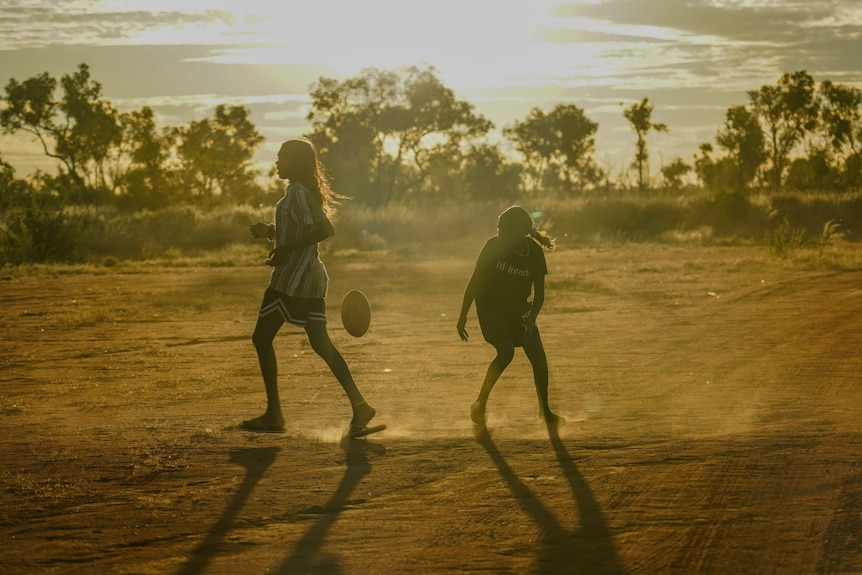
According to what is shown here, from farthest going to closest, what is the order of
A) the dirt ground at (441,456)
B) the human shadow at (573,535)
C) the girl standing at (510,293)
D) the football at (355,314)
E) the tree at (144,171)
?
the tree at (144,171)
the football at (355,314)
the girl standing at (510,293)
the dirt ground at (441,456)
the human shadow at (573,535)

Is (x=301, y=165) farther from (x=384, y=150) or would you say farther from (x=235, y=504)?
(x=384, y=150)

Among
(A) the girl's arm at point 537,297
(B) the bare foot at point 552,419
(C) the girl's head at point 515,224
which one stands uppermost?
(C) the girl's head at point 515,224

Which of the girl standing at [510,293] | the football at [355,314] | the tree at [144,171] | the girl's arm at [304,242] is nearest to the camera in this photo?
the girl's arm at [304,242]

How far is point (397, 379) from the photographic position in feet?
38.8

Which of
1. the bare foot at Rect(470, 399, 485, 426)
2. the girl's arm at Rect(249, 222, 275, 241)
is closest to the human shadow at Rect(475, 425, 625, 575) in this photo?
the bare foot at Rect(470, 399, 485, 426)

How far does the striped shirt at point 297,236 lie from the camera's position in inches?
324

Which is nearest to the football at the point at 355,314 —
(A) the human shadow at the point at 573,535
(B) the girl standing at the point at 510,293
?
(B) the girl standing at the point at 510,293

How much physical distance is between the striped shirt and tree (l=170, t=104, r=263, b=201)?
4890cm

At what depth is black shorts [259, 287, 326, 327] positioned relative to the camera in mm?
8312

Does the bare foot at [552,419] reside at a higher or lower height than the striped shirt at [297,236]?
lower

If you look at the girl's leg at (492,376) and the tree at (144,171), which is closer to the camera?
the girl's leg at (492,376)

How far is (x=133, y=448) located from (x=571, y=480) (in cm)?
298

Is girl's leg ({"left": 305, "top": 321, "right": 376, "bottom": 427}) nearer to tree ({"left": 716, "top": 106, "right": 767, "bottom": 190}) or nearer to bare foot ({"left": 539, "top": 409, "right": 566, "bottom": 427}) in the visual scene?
bare foot ({"left": 539, "top": 409, "right": 566, "bottom": 427})

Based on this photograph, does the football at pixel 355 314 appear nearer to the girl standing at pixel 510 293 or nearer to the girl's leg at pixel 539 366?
the girl standing at pixel 510 293
